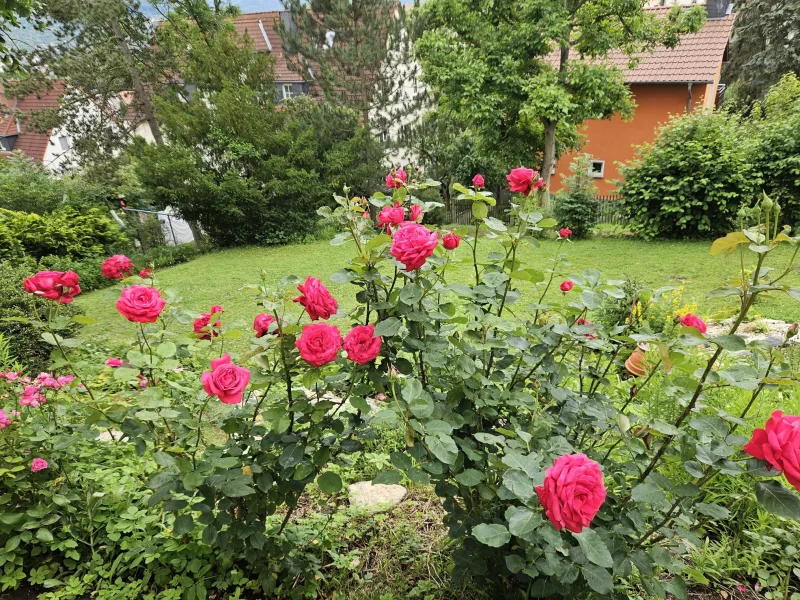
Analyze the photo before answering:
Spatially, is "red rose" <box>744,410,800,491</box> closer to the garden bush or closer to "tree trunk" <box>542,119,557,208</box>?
the garden bush

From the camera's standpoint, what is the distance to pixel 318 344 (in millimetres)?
1036

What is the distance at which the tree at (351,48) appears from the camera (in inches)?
441

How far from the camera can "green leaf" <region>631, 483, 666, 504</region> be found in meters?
1.00

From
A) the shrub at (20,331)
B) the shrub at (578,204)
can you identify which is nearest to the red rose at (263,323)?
the shrub at (20,331)

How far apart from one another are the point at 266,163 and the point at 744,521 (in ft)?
35.3

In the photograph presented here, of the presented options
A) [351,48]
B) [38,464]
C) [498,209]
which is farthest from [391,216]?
[498,209]

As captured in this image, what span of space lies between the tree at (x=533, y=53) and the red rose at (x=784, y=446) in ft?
33.4

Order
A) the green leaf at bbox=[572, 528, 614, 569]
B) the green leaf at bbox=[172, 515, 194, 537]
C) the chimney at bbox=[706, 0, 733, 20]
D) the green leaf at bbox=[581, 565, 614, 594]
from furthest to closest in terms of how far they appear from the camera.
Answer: the chimney at bbox=[706, 0, 733, 20], the green leaf at bbox=[172, 515, 194, 537], the green leaf at bbox=[581, 565, 614, 594], the green leaf at bbox=[572, 528, 614, 569]

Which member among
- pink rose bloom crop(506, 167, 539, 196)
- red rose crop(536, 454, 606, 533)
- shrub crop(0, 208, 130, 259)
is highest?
pink rose bloom crop(506, 167, 539, 196)

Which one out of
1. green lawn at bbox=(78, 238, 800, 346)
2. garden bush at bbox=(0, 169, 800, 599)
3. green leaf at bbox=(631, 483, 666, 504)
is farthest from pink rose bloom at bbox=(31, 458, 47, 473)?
green lawn at bbox=(78, 238, 800, 346)

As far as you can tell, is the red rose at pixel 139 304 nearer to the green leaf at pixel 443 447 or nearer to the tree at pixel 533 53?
the green leaf at pixel 443 447

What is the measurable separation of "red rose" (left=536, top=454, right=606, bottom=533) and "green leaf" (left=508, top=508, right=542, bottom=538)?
0.09 metres

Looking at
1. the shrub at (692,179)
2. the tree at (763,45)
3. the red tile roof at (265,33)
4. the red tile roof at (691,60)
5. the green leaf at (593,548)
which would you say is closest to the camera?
the green leaf at (593,548)

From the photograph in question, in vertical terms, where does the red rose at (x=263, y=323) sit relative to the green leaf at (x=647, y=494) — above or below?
above
